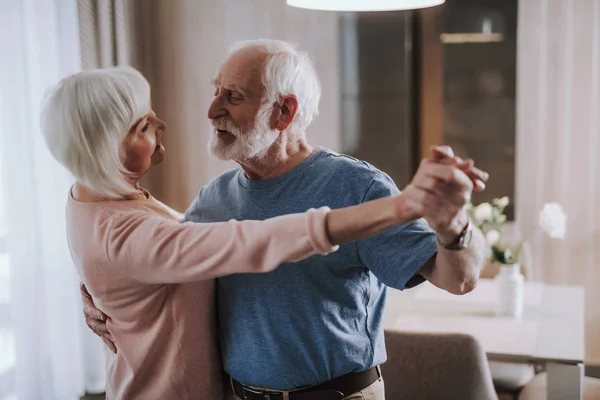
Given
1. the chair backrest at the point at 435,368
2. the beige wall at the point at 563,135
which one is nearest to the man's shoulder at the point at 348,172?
the chair backrest at the point at 435,368

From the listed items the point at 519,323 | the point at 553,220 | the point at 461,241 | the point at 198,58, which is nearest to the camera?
the point at 461,241

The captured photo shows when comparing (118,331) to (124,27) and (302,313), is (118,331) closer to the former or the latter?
(302,313)

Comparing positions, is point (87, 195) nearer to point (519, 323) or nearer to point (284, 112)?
point (284, 112)

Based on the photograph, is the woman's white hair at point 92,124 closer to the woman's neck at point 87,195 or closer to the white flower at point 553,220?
the woman's neck at point 87,195

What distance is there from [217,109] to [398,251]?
0.52m

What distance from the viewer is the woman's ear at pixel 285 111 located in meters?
1.54

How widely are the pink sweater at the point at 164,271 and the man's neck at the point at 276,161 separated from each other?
0.20 meters

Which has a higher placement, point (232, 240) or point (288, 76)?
point (288, 76)

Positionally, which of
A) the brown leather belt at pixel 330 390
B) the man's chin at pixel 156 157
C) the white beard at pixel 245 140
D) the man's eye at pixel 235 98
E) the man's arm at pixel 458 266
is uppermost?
the man's eye at pixel 235 98

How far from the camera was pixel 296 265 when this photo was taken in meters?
1.39

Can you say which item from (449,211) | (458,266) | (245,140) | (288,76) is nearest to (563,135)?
(288,76)

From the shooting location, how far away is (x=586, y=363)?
3.83 metres

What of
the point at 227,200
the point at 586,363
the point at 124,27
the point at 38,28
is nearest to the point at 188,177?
the point at 124,27

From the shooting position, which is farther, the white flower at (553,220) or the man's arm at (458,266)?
the white flower at (553,220)
